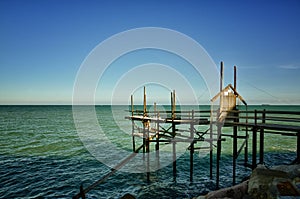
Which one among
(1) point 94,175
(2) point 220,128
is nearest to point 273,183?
(2) point 220,128

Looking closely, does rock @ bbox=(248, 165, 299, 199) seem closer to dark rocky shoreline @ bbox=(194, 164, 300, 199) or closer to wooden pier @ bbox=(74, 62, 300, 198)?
dark rocky shoreline @ bbox=(194, 164, 300, 199)

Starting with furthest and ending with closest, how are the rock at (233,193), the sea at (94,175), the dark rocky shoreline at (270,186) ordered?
1. the sea at (94,175)
2. the rock at (233,193)
3. the dark rocky shoreline at (270,186)

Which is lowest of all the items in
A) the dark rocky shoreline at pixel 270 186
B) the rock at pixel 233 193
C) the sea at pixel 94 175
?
the sea at pixel 94 175

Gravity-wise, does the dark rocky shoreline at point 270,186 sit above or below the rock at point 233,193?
above

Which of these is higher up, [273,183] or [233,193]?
[273,183]

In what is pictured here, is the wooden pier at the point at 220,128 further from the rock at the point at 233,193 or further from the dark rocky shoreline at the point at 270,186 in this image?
the rock at the point at 233,193

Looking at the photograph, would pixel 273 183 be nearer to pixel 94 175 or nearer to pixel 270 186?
pixel 270 186

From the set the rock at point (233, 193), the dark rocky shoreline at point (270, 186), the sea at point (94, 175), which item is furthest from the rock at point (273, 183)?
the sea at point (94, 175)

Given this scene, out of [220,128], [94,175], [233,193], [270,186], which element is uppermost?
[220,128]

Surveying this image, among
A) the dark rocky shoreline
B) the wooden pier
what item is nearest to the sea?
the wooden pier

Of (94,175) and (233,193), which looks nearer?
(233,193)

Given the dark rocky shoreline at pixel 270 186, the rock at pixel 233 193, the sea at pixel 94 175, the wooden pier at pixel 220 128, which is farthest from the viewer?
the sea at pixel 94 175

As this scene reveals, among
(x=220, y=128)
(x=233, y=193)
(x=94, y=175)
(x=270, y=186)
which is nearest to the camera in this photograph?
(x=270, y=186)

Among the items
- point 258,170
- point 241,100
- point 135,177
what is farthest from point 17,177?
Answer: point 241,100
